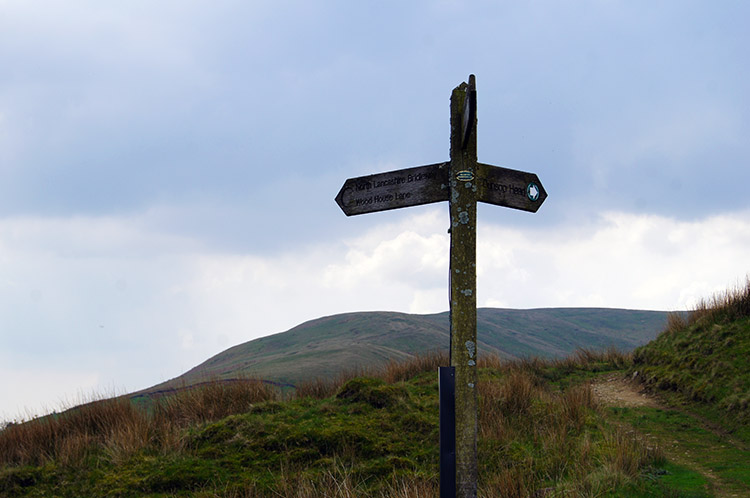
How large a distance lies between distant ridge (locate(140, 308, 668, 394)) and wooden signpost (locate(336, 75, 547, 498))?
11.1 meters

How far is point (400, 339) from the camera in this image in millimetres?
38969

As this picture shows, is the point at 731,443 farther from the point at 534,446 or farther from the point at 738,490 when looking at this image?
the point at 534,446

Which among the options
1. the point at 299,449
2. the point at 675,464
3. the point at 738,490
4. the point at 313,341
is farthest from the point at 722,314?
the point at 313,341

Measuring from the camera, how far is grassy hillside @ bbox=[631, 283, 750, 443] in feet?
34.8

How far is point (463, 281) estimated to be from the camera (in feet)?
14.8

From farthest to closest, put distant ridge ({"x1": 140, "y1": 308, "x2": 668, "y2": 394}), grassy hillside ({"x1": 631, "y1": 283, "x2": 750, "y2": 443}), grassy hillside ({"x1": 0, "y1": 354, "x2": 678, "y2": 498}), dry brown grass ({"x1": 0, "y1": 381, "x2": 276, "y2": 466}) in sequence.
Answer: distant ridge ({"x1": 140, "y1": 308, "x2": 668, "y2": 394}) < grassy hillside ({"x1": 631, "y1": 283, "x2": 750, "y2": 443}) < dry brown grass ({"x1": 0, "y1": 381, "x2": 276, "y2": 466}) < grassy hillside ({"x1": 0, "y1": 354, "x2": 678, "y2": 498})

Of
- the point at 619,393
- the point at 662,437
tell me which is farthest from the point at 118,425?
the point at 619,393

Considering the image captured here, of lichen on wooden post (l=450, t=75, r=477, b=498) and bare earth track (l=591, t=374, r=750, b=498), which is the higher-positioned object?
lichen on wooden post (l=450, t=75, r=477, b=498)

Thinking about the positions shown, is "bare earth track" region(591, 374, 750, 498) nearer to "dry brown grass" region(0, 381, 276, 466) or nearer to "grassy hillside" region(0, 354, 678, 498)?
"grassy hillside" region(0, 354, 678, 498)

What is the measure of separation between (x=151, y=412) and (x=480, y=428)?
6344 millimetres

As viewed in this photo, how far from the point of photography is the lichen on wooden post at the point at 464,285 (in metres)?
4.37

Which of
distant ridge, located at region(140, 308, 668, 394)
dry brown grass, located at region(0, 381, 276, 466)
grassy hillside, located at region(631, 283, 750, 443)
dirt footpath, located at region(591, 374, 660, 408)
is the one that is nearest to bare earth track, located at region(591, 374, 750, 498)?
dirt footpath, located at region(591, 374, 660, 408)

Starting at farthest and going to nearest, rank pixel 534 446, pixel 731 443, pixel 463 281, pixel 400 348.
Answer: pixel 400 348
pixel 731 443
pixel 534 446
pixel 463 281

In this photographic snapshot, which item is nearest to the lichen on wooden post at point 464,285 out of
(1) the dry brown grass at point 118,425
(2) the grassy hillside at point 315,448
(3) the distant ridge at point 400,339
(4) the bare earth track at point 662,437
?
(2) the grassy hillside at point 315,448
